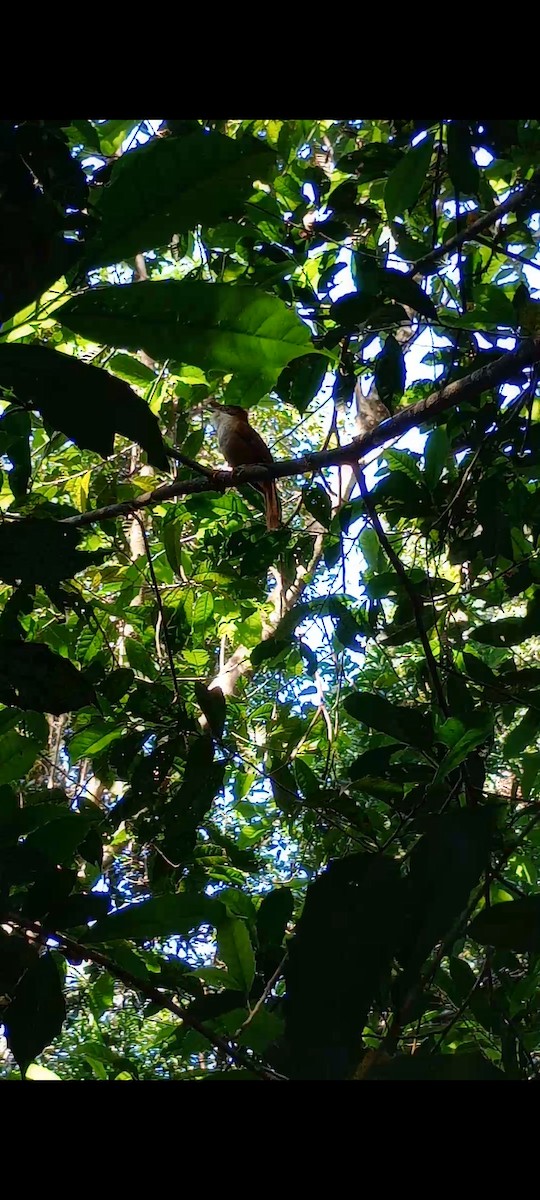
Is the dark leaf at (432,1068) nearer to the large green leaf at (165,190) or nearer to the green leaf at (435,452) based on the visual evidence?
the large green leaf at (165,190)

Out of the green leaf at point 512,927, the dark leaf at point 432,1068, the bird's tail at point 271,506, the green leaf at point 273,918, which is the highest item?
the bird's tail at point 271,506

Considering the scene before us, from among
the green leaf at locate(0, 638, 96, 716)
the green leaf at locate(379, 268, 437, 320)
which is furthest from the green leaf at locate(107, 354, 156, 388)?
the green leaf at locate(0, 638, 96, 716)

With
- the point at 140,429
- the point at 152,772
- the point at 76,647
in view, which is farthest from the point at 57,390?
the point at 76,647

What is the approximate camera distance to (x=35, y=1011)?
0.78m

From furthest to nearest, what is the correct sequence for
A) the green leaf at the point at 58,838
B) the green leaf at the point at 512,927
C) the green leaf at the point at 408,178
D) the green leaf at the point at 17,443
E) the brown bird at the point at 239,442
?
the brown bird at the point at 239,442 < the green leaf at the point at 408,178 < the green leaf at the point at 17,443 < the green leaf at the point at 58,838 < the green leaf at the point at 512,927

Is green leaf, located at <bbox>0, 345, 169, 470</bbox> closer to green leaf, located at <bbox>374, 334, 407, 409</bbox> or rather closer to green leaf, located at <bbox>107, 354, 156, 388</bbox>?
green leaf, located at <bbox>107, 354, 156, 388</bbox>

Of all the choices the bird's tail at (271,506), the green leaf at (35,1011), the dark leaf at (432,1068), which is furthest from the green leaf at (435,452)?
the dark leaf at (432,1068)

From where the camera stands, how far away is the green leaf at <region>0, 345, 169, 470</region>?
61 cm

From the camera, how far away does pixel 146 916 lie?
0.76 metres

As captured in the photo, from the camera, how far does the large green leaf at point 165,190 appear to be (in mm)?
666

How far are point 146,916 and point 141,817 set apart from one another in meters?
1.23

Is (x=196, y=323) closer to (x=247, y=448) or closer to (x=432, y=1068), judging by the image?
(x=432, y=1068)

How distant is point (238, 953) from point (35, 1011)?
0.29m

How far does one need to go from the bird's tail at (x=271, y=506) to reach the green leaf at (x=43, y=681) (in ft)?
5.47
